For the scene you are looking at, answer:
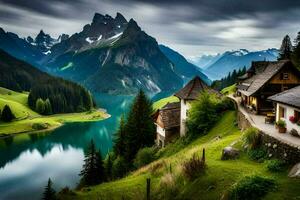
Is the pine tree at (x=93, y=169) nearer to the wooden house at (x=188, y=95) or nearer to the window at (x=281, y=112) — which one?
the wooden house at (x=188, y=95)

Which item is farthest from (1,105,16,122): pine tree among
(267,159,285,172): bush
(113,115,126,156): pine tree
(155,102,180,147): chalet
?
(267,159,285,172): bush

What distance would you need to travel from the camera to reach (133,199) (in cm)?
2650

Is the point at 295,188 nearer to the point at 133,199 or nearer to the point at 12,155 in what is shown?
the point at 133,199

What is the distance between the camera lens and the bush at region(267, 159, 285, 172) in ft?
75.2

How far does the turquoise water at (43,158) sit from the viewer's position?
226ft

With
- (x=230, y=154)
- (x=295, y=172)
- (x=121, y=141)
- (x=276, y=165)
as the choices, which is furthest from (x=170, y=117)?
(x=295, y=172)

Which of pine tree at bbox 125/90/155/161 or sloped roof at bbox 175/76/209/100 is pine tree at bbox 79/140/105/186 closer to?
pine tree at bbox 125/90/155/161

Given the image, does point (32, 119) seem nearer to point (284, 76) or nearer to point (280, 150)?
point (284, 76)

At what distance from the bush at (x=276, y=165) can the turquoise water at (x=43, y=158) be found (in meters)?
50.5

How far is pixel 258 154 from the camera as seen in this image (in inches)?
1062

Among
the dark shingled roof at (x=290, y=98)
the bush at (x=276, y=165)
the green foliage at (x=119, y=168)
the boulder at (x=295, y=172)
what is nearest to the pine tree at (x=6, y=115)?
the green foliage at (x=119, y=168)

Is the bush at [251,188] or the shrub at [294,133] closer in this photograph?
the bush at [251,188]

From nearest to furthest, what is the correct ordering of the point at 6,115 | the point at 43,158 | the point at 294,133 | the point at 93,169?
the point at 294,133, the point at 93,169, the point at 43,158, the point at 6,115

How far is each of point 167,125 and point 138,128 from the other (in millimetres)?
6083
